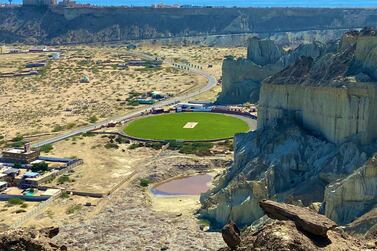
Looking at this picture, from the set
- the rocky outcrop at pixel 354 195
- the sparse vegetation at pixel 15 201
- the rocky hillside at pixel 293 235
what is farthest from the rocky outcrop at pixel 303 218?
the sparse vegetation at pixel 15 201

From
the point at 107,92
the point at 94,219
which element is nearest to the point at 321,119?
the point at 94,219

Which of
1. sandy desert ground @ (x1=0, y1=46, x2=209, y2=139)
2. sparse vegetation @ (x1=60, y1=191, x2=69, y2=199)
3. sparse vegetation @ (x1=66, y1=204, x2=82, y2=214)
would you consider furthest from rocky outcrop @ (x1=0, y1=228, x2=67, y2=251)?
sandy desert ground @ (x1=0, y1=46, x2=209, y2=139)

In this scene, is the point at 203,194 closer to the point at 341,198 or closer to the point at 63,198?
the point at 63,198

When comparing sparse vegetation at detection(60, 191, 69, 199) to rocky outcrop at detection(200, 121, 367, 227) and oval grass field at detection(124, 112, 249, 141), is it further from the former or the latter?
oval grass field at detection(124, 112, 249, 141)

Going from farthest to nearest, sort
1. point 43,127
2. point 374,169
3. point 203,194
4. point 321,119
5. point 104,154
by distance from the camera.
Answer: point 43,127 → point 104,154 → point 203,194 → point 321,119 → point 374,169

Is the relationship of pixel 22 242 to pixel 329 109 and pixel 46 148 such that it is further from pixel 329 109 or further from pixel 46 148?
pixel 46 148

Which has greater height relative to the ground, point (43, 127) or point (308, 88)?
point (308, 88)

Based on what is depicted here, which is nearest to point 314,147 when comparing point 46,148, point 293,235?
point 293,235
